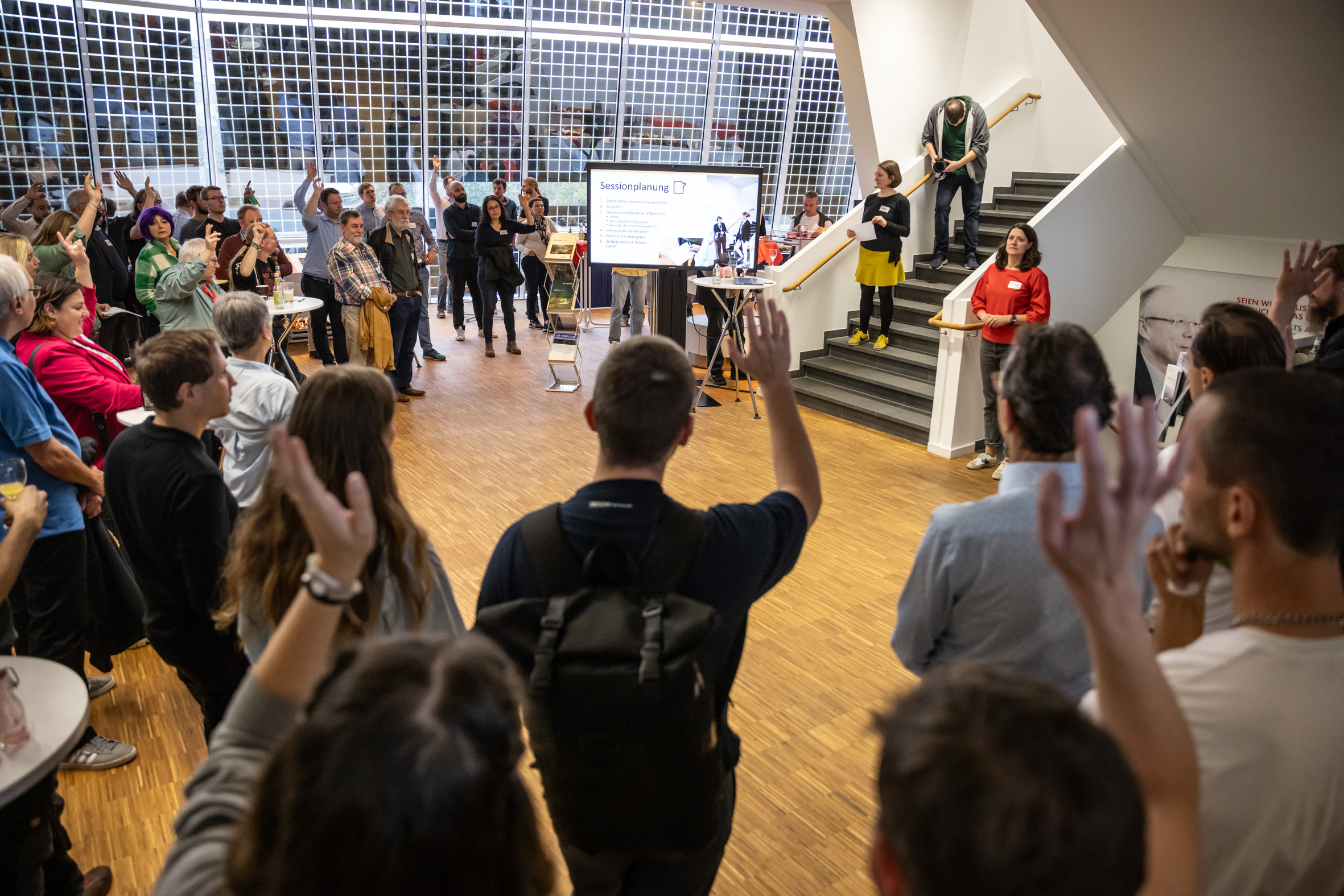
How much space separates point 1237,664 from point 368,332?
22.3 feet

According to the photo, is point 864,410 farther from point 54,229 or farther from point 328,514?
point 328,514

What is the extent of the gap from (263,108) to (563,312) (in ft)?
17.6

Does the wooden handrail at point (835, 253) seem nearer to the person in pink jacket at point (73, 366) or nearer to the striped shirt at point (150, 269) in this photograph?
the striped shirt at point (150, 269)

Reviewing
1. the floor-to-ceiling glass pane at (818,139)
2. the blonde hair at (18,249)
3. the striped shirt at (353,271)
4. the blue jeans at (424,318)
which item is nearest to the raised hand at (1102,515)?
the blonde hair at (18,249)

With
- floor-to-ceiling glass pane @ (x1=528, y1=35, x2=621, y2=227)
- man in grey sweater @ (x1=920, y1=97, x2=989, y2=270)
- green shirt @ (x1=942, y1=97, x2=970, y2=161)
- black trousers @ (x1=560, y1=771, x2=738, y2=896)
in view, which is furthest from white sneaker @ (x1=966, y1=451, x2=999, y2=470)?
floor-to-ceiling glass pane @ (x1=528, y1=35, x2=621, y2=227)

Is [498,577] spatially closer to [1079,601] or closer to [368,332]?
[1079,601]

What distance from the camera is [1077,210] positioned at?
6387mm

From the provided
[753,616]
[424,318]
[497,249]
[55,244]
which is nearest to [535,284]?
[497,249]

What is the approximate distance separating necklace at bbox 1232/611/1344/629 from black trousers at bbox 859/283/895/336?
22.1 feet

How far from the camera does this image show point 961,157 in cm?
807

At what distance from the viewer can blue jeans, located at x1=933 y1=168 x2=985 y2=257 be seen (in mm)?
7953

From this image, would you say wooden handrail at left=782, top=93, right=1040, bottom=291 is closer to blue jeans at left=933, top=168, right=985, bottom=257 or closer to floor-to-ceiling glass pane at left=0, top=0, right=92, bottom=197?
blue jeans at left=933, top=168, right=985, bottom=257

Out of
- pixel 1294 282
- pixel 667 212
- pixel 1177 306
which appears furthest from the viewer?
pixel 667 212

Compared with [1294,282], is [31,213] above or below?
below
